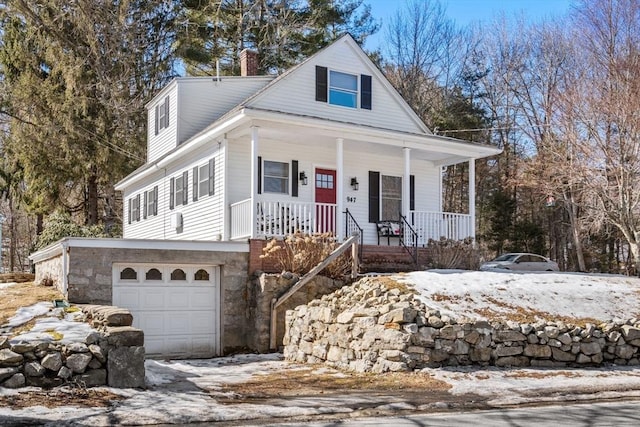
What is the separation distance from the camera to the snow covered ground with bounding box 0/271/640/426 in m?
7.19

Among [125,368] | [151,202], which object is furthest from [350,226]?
[125,368]

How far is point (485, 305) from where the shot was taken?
11773 mm

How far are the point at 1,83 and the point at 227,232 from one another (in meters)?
18.9

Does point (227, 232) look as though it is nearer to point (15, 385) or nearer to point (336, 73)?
point (336, 73)

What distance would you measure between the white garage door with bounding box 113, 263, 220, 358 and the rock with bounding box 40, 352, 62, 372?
5469 millimetres

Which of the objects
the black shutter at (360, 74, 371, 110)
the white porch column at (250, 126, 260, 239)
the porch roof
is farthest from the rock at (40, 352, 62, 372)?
the black shutter at (360, 74, 371, 110)

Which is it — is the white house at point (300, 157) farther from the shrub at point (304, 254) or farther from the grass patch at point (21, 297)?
the grass patch at point (21, 297)

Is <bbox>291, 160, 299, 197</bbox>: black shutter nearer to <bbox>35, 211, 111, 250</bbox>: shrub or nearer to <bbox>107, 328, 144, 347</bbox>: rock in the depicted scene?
<bbox>107, 328, 144, 347</bbox>: rock

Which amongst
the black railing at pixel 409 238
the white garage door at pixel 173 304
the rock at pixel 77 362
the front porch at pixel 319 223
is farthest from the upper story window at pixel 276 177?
the rock at pixel 77 362

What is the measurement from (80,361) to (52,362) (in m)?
0.33

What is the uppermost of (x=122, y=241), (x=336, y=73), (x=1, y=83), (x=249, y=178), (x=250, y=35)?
(x=250, y=35)

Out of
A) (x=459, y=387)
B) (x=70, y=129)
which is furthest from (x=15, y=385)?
(x=70, y=129)

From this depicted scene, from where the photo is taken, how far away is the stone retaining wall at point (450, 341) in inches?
408

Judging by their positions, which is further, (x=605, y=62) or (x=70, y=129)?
(x=70, y=129)
